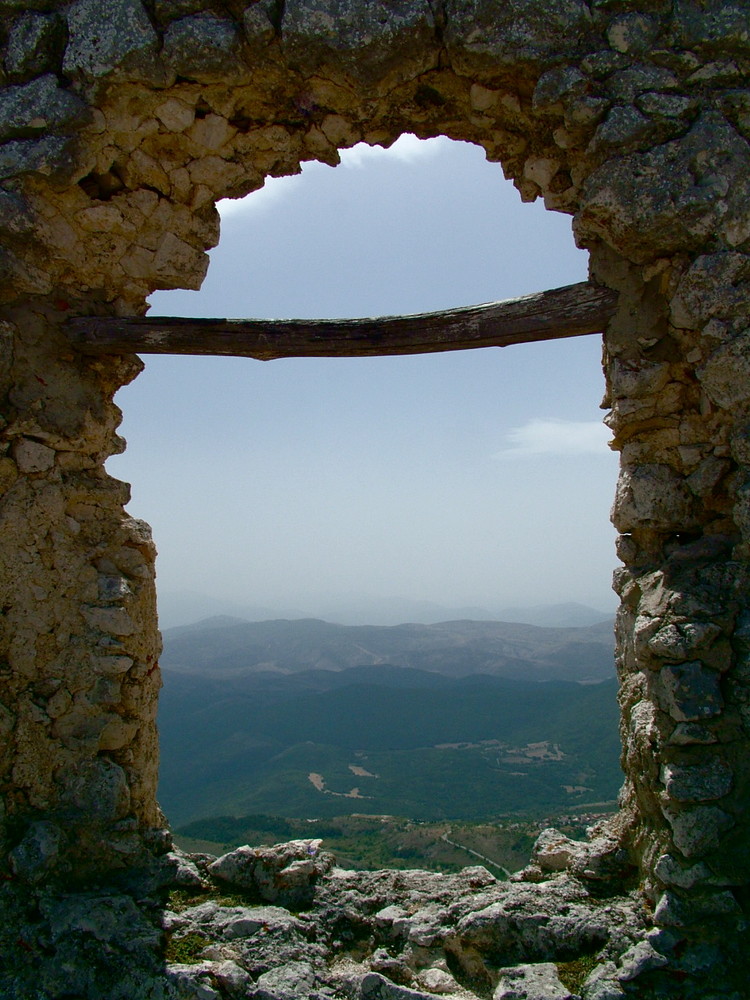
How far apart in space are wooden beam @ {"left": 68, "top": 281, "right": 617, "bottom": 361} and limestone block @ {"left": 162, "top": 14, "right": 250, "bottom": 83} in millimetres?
1667

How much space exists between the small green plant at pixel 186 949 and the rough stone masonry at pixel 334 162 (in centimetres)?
12

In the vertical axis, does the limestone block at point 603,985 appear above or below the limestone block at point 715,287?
below

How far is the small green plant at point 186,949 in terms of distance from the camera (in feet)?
13.1

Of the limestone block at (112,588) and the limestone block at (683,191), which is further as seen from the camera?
the limestone block at (112,588)

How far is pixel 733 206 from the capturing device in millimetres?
4105

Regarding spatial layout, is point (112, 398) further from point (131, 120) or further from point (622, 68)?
point (622, 68)

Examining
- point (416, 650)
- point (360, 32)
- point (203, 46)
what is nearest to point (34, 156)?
point (203, 46)

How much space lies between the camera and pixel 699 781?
147 inches

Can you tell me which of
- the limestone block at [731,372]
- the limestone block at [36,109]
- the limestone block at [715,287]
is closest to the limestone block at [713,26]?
the limestone block at [715,287]

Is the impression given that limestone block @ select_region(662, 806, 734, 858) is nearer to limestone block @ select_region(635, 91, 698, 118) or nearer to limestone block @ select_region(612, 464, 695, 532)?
limestone block @ select_region(612, 464, 695, 532)

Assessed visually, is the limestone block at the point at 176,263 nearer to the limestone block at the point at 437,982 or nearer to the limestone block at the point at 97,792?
the limestone block at the point at 97,792

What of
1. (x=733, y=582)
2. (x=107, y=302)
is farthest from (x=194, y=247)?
(x=733, y=582)

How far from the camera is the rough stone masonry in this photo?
3.92 metres

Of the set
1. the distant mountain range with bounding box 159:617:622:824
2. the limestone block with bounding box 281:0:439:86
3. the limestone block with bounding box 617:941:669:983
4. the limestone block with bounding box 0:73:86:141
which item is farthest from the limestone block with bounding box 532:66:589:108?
the distant mountain range with bounding box 159:617:622:824
